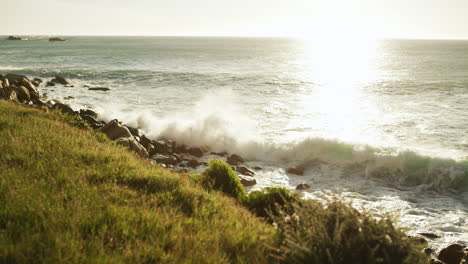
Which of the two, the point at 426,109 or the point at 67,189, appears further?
the point at 426,109

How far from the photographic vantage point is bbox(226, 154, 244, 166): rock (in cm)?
1452

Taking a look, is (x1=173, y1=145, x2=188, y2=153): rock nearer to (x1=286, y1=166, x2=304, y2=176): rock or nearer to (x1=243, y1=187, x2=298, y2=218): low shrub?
(x1=286, y1=166, x2=304, y2=176): rock

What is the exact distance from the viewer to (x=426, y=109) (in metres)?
24.7

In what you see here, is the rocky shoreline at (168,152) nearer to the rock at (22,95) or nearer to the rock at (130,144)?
the rock at (130,144)

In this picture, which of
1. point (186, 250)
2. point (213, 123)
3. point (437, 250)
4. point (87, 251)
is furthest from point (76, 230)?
point (213, 123)

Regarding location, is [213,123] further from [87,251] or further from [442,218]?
[87,251]

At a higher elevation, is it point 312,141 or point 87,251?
point 87,251

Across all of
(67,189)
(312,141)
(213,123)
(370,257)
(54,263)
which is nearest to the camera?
(54,263)

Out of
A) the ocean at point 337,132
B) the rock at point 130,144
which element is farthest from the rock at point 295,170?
the rock at point 130,144

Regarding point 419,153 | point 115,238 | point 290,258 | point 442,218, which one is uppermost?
point 115,238

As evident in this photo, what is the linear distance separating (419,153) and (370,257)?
501 inches

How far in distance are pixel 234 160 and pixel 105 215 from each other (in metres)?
10.6

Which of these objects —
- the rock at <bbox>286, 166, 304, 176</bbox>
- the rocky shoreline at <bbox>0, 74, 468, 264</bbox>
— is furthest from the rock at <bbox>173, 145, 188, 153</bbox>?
the rock at <bbox>286, 166, 304, 176</bbox>

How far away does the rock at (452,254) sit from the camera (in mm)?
7566
